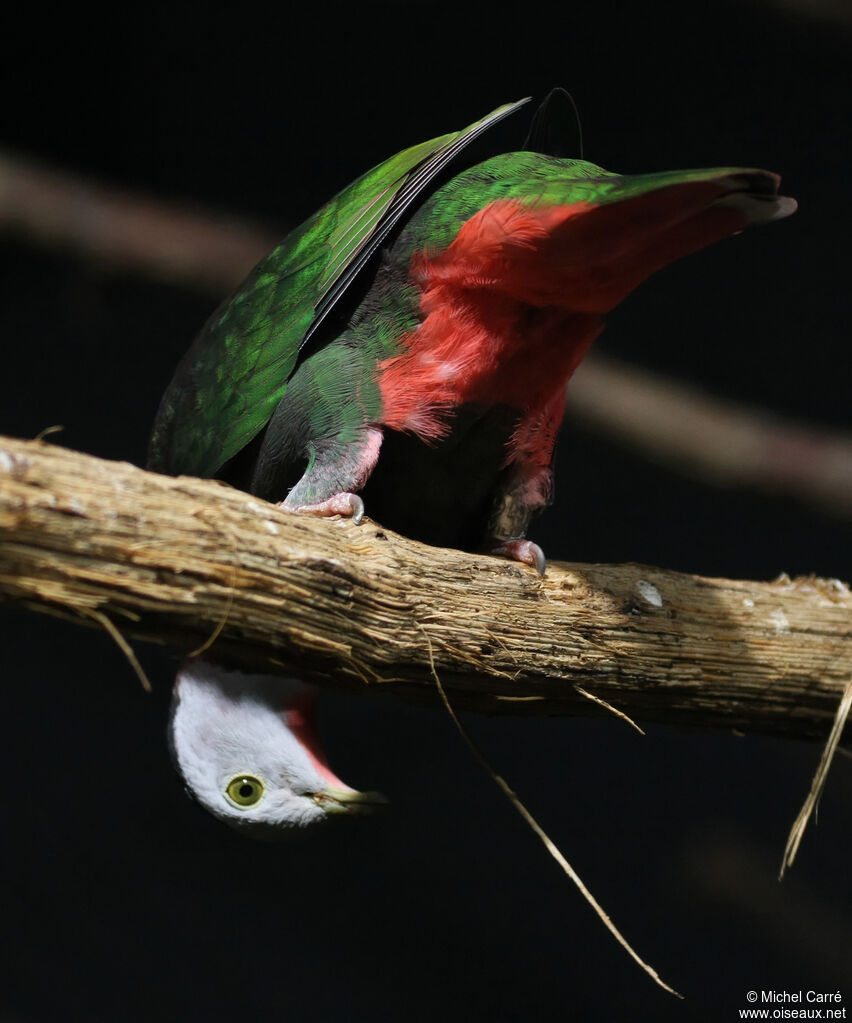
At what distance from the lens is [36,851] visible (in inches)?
116

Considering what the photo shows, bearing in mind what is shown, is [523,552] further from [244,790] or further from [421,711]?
[421,711]

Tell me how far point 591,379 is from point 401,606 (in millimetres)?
1623

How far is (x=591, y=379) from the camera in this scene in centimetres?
291

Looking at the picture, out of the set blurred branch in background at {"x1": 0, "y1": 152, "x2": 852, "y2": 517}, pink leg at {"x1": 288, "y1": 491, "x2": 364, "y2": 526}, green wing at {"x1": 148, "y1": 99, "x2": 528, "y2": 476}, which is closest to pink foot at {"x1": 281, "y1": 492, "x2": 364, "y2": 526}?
pink leg at {"x1": 288, "y1": 491, "x2": 364, "y2": 526}

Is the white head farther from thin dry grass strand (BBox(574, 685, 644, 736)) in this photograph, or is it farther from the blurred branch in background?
the blurred branch in background

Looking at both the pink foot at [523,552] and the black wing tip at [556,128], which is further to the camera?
the black wing tip at [556,128]

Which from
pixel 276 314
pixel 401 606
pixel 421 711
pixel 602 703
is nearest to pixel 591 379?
pixel 421 711

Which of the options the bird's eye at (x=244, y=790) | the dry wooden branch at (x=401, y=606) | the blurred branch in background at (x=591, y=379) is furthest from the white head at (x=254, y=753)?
the blurred branch in background at (x=591, y=379)

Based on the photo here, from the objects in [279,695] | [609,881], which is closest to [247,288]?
[279,695]

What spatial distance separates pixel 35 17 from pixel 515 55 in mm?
1482

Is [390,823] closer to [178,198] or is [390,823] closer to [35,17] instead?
[178,198]

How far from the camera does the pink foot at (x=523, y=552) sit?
1.78 metres

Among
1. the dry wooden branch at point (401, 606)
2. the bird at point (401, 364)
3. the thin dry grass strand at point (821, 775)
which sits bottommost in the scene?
the thin dry grass strand at point (821, 775)

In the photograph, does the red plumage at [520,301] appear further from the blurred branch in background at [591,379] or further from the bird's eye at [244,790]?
the blurred branch in background at [591,379]
